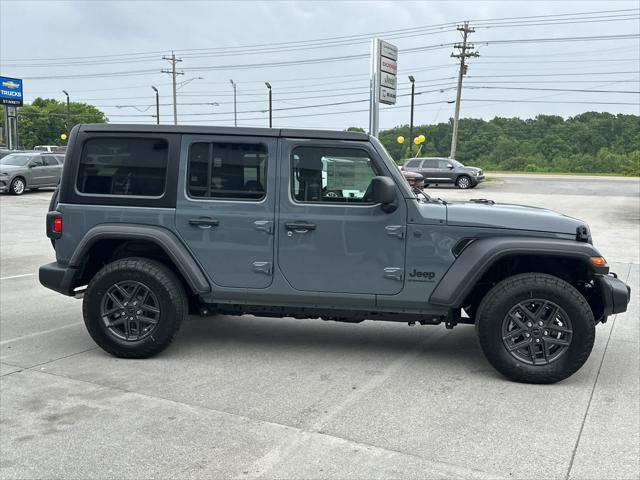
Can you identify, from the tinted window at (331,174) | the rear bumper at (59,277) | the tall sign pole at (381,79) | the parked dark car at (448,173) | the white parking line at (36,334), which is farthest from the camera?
the parked dark car at (448,173)

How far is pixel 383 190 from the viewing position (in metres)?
4.57

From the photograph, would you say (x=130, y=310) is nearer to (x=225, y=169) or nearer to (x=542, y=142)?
(x=225, y=169)

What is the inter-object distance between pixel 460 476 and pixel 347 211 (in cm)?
227

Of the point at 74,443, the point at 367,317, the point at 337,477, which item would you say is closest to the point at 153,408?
the point at 74,443

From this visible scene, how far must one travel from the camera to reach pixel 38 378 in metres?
4.53

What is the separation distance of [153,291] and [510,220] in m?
2.91

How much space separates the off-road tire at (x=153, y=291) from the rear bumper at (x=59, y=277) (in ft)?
0.65

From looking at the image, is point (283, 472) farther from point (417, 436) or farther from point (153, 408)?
point (153, 408)

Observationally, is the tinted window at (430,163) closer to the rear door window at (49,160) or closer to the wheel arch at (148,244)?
the rear door window at (49,160)

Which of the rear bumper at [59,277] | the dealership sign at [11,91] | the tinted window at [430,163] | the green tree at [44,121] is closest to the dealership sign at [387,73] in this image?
the rear bumper at [59,277]

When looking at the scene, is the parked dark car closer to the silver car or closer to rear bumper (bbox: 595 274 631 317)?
the silver car

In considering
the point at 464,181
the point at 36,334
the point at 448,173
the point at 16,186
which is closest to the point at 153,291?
the point at 36,334

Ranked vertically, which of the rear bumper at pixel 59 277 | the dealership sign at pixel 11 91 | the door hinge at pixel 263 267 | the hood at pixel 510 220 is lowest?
the rear bumper at pixel 59 277

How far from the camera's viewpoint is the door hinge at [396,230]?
15.4ft
